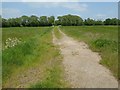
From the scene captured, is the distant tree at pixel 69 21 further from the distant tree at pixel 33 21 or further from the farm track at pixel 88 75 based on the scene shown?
the farm track at pixel 88 75

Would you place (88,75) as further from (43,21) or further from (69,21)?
(69,21)

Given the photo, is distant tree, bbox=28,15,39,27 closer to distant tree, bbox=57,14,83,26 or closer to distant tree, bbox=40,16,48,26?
distant tree, bbox=40,16,48,26

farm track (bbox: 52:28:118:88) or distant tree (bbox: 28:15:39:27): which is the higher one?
distant tree (bbox: 28:15:39:27)

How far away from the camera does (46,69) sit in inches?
376

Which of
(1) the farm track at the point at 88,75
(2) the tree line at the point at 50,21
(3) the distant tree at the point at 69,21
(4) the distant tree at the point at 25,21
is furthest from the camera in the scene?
(3) the distant tree at the point at 69,21

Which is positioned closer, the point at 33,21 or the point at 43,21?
the point at 33,21

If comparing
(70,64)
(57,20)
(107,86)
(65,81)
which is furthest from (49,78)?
(57,20)

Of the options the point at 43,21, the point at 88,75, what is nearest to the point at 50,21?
the point at 43,21

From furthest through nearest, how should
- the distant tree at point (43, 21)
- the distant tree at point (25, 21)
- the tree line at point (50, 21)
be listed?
the distant tree at point (43, 21)
the distant tree at point (25, 21)
the tree line at point (50, 21)

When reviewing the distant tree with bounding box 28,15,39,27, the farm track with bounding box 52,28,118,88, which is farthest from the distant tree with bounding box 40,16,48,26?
the farm track with bounding box 52,28,118,88

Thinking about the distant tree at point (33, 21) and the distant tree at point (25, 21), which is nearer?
the distant tree at point (33, 21)

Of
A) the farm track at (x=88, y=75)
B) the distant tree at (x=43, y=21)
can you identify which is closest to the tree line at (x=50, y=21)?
the distant tree at (x=43, y=21)

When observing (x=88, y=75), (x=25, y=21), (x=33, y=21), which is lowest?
(x=88, y=75)

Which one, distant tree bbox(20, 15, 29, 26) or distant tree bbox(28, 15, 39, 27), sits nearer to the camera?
distant tree bbox(28, 15, 39, 27)
